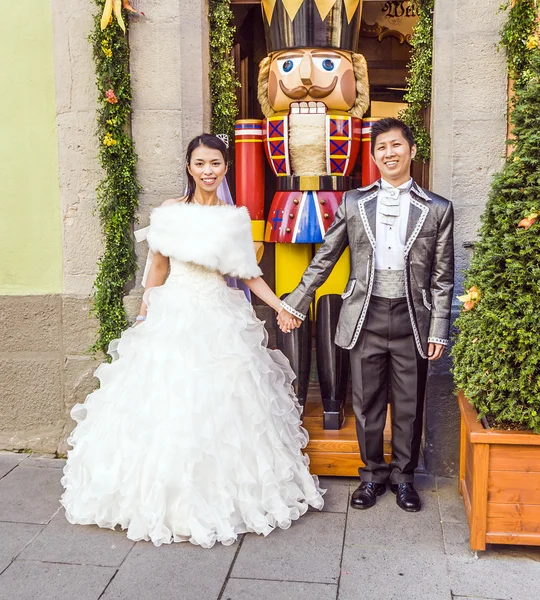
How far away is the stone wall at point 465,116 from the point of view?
3.92 meters

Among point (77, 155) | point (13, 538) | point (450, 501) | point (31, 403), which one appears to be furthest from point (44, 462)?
point (450, 501)

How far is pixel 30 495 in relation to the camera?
3.94 m

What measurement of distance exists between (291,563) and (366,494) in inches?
27.5

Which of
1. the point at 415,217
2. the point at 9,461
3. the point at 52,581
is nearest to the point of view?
the point at 52,581

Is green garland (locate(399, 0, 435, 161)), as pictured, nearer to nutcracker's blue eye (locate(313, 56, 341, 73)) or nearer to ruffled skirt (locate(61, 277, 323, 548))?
nutcracker's blue eye (locate(313, 56, 341, 73))

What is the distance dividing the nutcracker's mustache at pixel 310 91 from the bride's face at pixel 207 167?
2.18 ft

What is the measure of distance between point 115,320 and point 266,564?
5.90ft

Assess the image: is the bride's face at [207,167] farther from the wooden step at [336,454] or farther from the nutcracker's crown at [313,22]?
the wooden step at [336,454]

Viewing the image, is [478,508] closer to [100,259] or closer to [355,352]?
[355,352]

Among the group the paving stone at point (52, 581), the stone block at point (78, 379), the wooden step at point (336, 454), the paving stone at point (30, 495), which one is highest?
the stone block at point (78, 379)

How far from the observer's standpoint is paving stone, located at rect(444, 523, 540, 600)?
9.53 ft

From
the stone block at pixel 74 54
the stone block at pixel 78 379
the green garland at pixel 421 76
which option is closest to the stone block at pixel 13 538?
the stone block at pixel 78 379

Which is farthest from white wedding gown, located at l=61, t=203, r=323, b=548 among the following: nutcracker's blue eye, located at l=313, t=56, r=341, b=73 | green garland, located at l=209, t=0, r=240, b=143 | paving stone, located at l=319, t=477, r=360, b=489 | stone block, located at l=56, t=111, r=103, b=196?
nutcracker's blue eye, located at l=313, t=56, r=341, b=73

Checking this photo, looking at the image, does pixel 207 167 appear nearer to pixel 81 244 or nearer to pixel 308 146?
pixel 308 146
